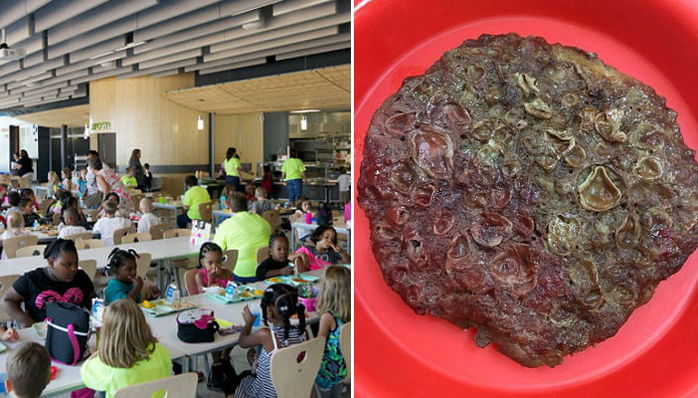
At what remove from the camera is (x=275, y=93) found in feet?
38.1

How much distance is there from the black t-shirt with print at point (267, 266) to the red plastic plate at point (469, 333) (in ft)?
10.2

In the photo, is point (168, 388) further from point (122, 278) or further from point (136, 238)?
point (136, 238)

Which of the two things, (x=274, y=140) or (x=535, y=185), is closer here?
(x=535, y=185)

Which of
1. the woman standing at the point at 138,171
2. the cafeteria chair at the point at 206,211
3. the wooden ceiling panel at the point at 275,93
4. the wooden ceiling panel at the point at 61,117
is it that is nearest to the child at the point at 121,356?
the cafeteria chair at the point at 206,211

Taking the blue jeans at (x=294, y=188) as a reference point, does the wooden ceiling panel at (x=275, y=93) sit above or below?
above

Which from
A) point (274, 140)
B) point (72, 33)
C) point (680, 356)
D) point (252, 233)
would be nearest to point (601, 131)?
point (680, 356)

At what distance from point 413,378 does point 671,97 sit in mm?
632

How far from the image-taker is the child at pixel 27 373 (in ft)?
6.63

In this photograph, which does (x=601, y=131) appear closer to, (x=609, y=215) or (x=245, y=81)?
(x=609, y=215)

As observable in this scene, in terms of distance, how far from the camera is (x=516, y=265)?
83 centimetres

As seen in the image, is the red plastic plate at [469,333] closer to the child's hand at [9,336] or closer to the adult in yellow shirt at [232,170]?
the child's hand at [9,336]

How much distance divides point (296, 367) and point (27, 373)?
105 cm

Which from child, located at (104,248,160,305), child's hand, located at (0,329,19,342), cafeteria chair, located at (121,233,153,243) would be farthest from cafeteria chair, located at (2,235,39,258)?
child's hand, located at (0,329,19,342)

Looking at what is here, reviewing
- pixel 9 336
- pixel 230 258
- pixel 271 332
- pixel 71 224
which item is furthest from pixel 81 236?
pixel 271 332
